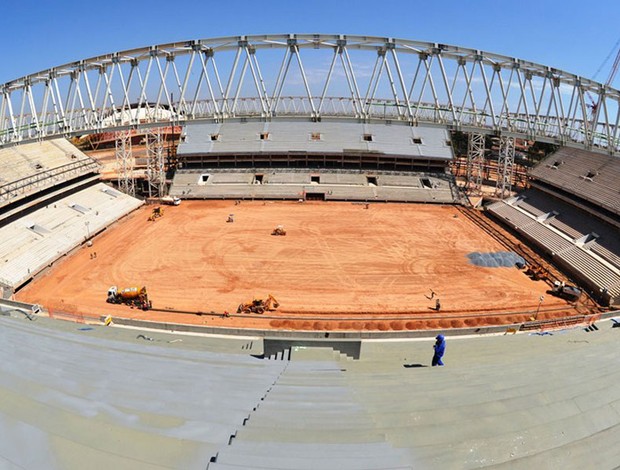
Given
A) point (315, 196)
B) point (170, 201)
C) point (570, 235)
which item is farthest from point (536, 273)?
point (170, 201)

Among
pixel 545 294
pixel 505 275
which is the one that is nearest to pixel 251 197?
pixel 505 275

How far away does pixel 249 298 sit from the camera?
22.3 m

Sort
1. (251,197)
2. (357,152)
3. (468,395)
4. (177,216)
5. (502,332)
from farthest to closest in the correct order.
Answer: (357,152) < (251,197) < (177,216) < (502,332) < (468,395)

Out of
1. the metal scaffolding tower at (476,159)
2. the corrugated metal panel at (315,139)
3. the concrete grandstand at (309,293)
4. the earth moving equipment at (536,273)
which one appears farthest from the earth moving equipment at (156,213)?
the metal scaffolding tower at (476,159)

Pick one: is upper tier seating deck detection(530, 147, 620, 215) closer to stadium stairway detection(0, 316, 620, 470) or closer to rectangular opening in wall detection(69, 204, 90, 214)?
stadium stairway detection(0, 316, 620, 470)

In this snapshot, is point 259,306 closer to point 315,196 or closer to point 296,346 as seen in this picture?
point 296,346

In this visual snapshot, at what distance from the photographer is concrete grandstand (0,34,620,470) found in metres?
5.09

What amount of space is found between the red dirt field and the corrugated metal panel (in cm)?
1228

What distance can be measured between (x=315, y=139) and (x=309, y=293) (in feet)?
95.0

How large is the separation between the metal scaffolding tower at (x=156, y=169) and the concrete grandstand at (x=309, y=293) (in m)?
0.37

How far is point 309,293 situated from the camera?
2286 cm

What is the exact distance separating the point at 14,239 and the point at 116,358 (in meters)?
23.7

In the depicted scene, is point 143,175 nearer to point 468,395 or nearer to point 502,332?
point 502,332

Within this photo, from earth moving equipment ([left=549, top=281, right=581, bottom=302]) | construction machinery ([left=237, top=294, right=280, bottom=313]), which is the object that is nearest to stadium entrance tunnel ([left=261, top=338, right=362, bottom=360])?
construction machinery ([left=237, top=294, right=280, bottom=313])
